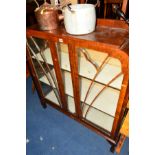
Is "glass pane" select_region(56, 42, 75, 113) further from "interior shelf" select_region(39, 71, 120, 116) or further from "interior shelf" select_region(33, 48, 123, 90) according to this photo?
"interior shelf" select_region(39, 71, 120, 116)

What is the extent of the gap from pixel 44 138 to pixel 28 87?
0.85 m

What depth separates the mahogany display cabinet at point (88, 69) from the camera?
0.92m

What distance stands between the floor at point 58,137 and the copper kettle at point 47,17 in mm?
1014

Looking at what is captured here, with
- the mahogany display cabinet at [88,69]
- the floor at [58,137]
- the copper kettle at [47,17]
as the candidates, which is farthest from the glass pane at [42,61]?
the floor at [58,137]

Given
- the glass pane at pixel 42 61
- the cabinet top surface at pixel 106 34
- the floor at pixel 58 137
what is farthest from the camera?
the floor at pixel 58 137

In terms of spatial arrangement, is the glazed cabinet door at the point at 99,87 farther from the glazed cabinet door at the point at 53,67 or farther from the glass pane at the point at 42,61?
the glass pane at the point at 42,61

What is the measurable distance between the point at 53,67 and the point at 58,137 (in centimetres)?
71

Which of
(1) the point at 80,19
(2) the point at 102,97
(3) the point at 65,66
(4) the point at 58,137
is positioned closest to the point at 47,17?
(1) the point at 80,19

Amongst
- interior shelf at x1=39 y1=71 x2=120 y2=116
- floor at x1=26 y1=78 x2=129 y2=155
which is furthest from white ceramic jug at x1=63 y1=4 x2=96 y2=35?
floor at x1=26 y1=78 x2=129 y2=155

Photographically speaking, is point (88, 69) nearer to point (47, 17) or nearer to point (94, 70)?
point (94, 70)
